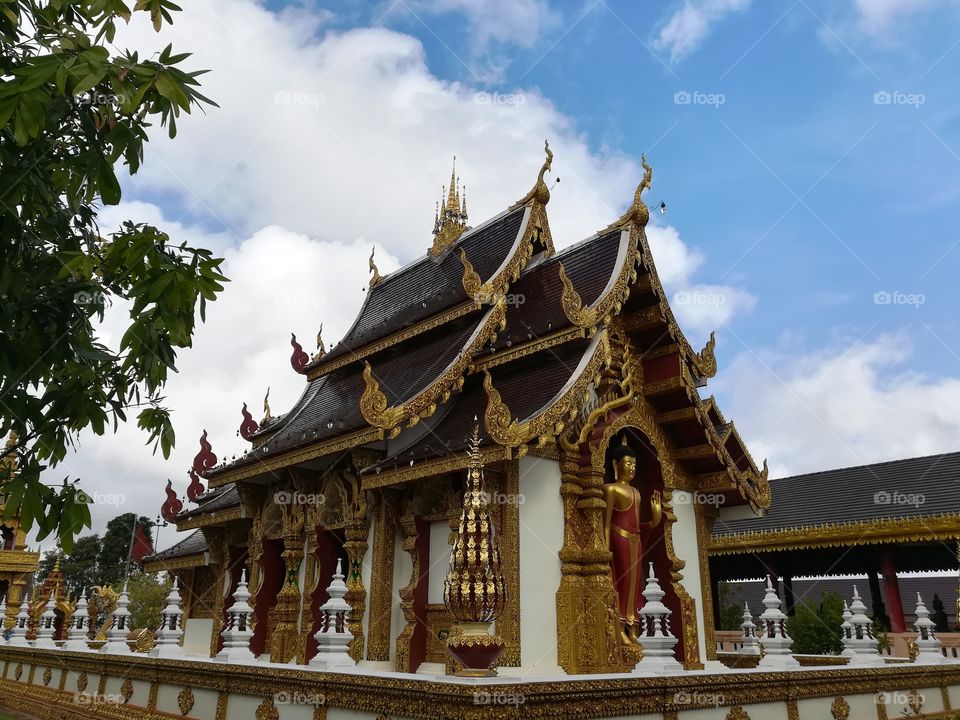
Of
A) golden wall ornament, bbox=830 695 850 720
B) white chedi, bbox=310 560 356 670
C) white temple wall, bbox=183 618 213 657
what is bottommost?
golden wall ornament, bbox=830 695 850 720

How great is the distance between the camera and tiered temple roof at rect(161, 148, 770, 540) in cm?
903

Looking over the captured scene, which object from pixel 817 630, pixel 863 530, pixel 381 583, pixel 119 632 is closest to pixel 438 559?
pixel 381 583

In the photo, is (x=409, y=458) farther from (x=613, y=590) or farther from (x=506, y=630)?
(x=613, y=590)

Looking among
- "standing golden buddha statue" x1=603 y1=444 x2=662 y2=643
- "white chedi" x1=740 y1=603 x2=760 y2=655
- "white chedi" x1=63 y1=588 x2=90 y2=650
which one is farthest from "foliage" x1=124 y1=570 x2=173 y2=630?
"standing golden buddha statue" x1=603 y1=444 x2=662 y2=643

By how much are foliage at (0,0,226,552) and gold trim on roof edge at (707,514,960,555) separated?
1555 centimetres

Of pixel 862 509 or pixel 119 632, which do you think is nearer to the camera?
pixel 119 632

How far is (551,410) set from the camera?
8.33 m

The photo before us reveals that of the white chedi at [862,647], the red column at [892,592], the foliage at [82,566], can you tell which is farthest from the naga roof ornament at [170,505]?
the foliage at [82,566]

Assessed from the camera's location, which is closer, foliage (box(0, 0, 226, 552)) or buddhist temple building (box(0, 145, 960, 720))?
foliage (box(0, 0, 226, 552))

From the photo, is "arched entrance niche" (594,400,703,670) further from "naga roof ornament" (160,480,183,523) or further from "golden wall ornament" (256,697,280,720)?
"naga roof ornament" (160,480,183,523)

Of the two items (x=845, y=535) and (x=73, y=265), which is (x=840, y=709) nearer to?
(x=73, y=265)

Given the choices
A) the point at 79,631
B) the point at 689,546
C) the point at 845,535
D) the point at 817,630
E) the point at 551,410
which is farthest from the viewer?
the point at 817,630

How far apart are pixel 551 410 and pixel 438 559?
7.99 feet

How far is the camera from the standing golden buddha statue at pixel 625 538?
932cm
